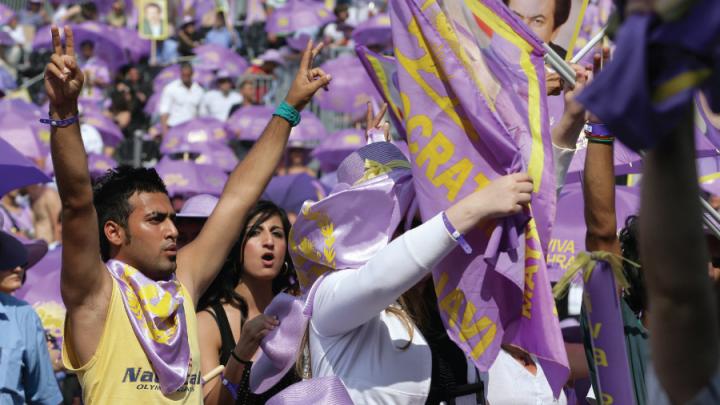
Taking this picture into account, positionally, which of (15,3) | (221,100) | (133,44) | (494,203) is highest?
(15,3)

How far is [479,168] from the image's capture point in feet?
11.2

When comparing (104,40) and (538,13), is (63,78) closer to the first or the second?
(538,13)

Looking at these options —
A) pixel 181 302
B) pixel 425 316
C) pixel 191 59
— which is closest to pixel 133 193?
pixel 181 302

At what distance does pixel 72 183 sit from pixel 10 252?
96.5 inches

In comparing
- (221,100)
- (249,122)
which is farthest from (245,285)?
(221,100)

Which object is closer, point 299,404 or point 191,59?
point 299,404

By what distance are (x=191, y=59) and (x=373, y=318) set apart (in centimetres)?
1674

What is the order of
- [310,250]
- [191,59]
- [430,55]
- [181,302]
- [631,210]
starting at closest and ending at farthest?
[430,55] < [310,250] < [181,302] < [631,210] < [191,59]

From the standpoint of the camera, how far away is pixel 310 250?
12.4 ft

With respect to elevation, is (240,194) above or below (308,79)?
below

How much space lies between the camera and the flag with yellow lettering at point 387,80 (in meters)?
3.92

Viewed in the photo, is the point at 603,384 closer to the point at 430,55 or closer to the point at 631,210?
the point at 430,55

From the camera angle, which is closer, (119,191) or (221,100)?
(119,191)

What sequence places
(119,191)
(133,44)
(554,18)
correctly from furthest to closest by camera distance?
(133,44) < (554,18) < (119,191)
